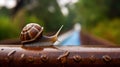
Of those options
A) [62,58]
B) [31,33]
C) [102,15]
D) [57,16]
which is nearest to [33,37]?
[31,33]

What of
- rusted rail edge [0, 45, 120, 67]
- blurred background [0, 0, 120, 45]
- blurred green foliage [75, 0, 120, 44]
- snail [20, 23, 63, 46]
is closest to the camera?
rusted rail edge [0, 45, 120, 67]

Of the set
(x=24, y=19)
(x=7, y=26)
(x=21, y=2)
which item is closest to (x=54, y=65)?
(x=7, y=26)

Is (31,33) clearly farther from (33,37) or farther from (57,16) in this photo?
(57,16)

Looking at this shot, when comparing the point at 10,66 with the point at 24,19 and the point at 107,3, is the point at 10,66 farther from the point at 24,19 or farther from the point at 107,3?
the point at 24,19

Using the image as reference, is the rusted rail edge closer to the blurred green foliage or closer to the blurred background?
the blurred background

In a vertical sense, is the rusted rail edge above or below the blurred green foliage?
below

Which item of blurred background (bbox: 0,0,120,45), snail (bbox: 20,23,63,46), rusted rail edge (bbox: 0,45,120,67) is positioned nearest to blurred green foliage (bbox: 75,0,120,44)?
blurred background (bbox: 0,0,120,45)

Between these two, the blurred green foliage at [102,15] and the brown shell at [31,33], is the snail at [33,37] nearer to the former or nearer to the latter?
the brown shell at [31,33]

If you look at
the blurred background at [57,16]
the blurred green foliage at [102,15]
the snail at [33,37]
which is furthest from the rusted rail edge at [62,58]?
the blurred green foliage at [102,15]
